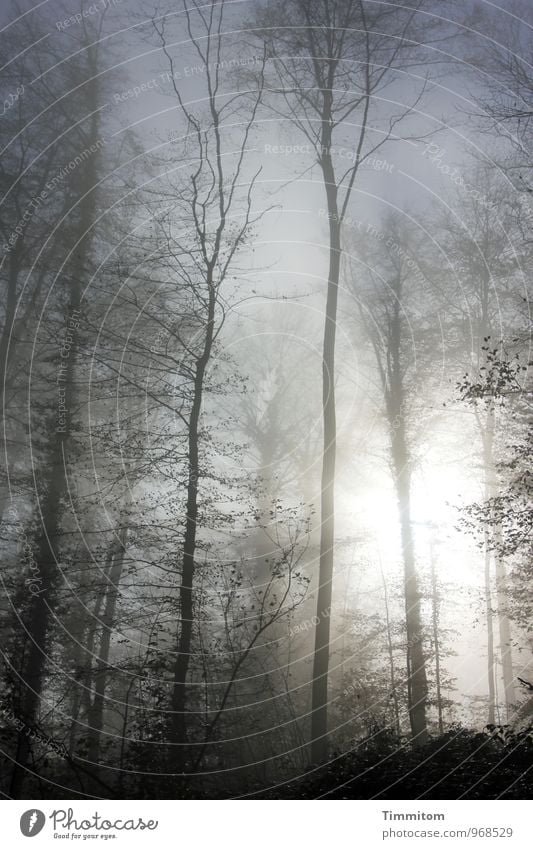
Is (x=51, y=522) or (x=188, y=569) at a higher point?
(x=51, y=522)

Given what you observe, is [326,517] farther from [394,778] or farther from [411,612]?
[411,612]

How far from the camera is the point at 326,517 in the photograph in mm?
12273

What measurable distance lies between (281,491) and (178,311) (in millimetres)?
11067

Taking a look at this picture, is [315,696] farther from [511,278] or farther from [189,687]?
[511,278]
